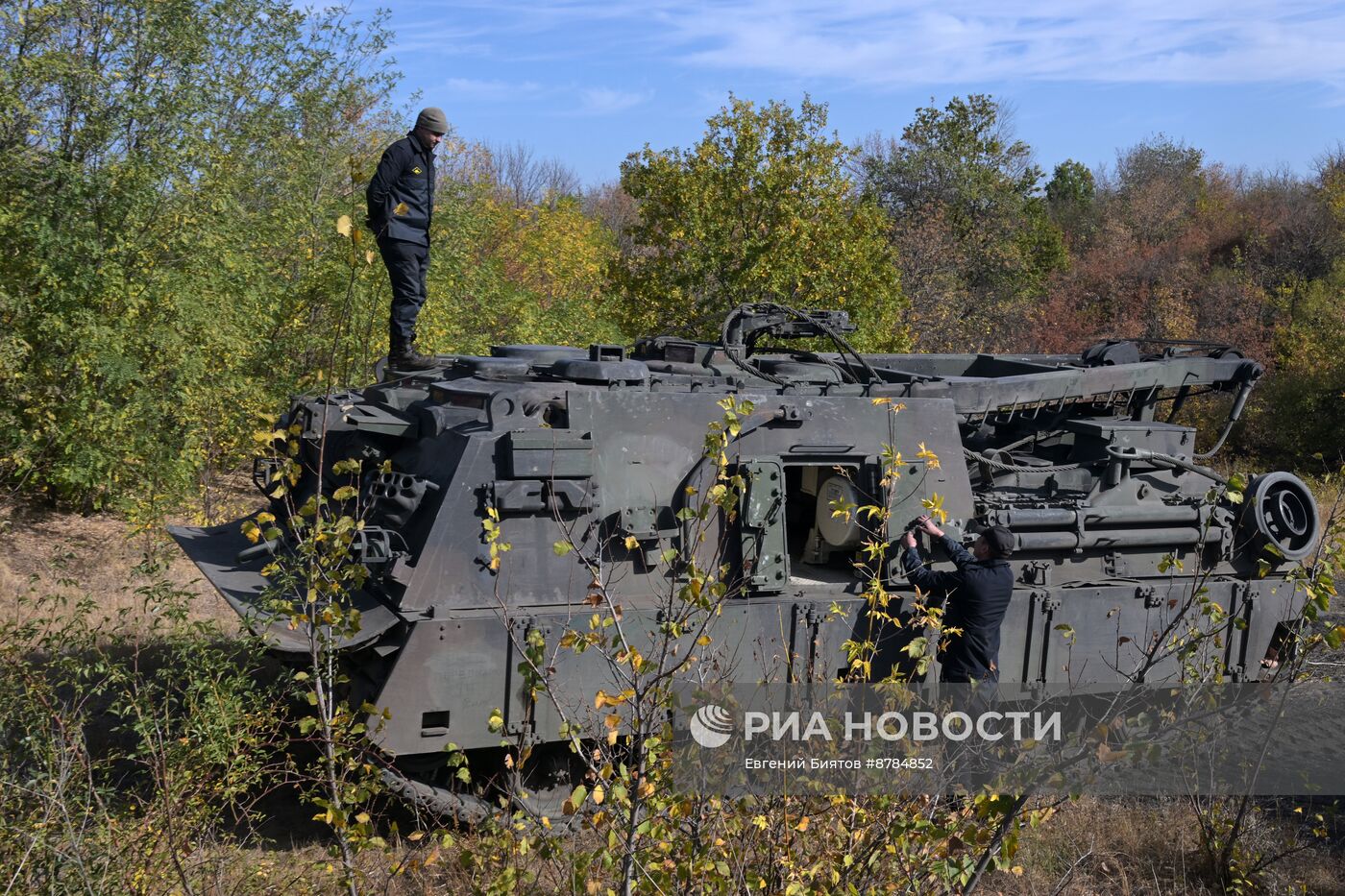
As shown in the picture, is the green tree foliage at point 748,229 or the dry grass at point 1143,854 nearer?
the dry grass at point 1143,854

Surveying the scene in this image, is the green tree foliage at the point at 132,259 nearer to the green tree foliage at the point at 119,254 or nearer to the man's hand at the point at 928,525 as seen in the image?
the green tree foliage at the point at 119,254

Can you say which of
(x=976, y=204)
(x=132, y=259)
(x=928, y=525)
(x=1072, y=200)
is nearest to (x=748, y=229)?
(x=132, y=259)

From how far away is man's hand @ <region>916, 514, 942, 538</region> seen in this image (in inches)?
278

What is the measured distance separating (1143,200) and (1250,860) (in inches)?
1375

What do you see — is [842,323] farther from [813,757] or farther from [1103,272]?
[1103,272]

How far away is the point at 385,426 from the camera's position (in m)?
7.15

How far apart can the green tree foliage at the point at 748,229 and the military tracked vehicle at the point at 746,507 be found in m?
8.44

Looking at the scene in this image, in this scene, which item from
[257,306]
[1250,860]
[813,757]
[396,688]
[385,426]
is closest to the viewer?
[813,757]

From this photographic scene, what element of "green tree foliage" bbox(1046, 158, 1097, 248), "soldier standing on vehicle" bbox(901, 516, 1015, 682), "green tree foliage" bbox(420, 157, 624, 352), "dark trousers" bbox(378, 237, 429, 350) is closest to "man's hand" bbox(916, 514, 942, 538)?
"soldier standing on vehicle" bbox(901, 516, 1015, 682)

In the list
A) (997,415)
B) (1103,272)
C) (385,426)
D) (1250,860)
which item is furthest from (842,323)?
(1103,272)

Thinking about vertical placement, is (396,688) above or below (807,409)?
below

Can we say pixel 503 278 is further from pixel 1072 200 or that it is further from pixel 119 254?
pixel 1072 200

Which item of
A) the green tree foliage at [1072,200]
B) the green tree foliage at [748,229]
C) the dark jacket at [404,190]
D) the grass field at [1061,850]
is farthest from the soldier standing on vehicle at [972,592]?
the green tree foliage at [1072,200]

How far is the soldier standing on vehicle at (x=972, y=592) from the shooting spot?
22.9 feet
